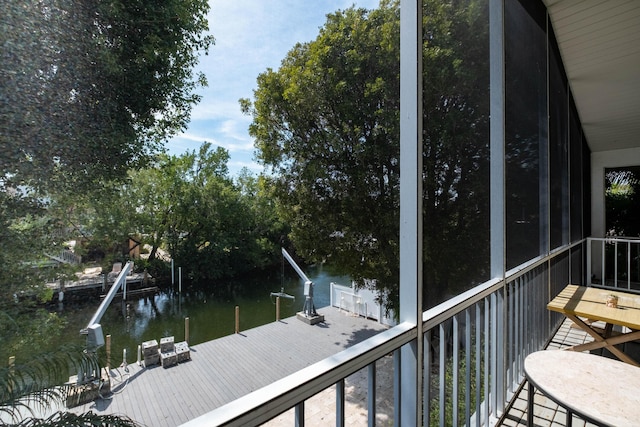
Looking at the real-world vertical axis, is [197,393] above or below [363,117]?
below

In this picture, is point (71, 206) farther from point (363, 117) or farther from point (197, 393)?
point (363, 117)

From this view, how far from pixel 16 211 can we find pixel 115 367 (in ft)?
3.52

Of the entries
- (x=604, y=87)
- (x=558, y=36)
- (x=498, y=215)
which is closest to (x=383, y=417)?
(x=498, y=215)

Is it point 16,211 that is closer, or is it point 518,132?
point 16,211

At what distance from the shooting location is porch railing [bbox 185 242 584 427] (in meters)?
0.56

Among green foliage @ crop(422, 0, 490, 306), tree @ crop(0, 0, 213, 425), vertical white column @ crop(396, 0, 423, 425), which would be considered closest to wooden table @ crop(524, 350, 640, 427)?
vertical white column @ crop(396, 0, 423, 425)

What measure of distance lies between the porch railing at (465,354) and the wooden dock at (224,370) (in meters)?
0.84

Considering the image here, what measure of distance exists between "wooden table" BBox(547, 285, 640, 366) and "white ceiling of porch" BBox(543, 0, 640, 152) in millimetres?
2110

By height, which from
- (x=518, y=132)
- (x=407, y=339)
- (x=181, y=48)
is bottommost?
(x=407, y=339)

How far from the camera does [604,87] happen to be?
3.28 m

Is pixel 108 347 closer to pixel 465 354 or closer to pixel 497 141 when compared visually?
pixel 465 354

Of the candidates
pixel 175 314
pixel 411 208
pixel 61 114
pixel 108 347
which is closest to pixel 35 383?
pixel 108 347

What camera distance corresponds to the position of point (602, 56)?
2746 mm

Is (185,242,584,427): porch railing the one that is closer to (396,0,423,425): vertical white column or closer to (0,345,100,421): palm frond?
(396,0,423,425): vertical white column
